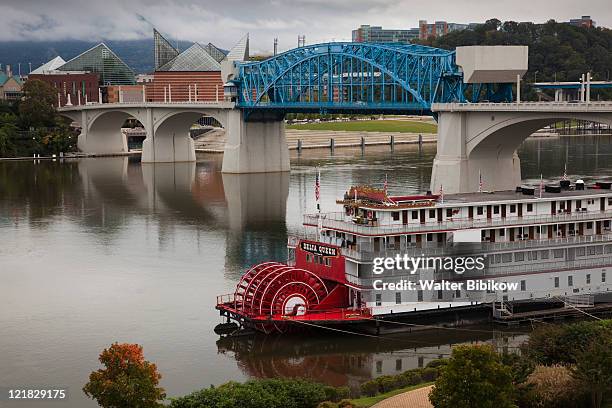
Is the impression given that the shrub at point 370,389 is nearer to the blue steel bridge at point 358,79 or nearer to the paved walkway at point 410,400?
Result: the paved walkway at point 410,400

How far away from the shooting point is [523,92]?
145625mm

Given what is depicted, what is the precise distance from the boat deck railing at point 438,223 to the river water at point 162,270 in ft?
13.4

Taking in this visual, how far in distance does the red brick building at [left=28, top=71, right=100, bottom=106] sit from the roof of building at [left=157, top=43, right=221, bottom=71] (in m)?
17.9

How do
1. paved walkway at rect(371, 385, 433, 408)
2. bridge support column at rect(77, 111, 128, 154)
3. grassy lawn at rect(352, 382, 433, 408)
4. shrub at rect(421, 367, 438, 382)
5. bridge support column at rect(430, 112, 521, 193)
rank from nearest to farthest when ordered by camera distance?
paved walkway at rect(371, 385, 433, 408)
grassy lawn at rect(352, 382, 433, 408)
shrub at rect(421, 367, 438, 382)
bridge support column at rect(430, 112, 521, 193)
bridge support column at rect(77, 111, 128, 154)

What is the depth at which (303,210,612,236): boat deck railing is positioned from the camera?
1692 inches

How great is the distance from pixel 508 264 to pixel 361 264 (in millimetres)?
6131

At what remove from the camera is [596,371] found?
30938 millimetres

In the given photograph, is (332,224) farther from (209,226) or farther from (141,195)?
(141,195)

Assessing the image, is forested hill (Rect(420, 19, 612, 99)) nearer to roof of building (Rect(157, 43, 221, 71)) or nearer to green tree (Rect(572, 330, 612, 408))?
roof of building (Rect(157, 43, 221, 71))

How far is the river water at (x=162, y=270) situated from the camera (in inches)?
1569

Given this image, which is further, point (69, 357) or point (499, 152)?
point (499, 152)

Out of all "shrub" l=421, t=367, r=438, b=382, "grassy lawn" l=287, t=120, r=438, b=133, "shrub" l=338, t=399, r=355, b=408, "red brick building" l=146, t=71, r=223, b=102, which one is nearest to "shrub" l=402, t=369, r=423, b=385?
"shrub" l=421, t=367, r=438, b=382

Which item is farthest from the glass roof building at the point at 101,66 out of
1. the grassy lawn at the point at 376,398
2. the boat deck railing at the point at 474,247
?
the grassy lawn at the point at 376,398

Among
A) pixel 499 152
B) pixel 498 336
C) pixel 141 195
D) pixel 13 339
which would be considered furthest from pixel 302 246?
pixel 141 195
